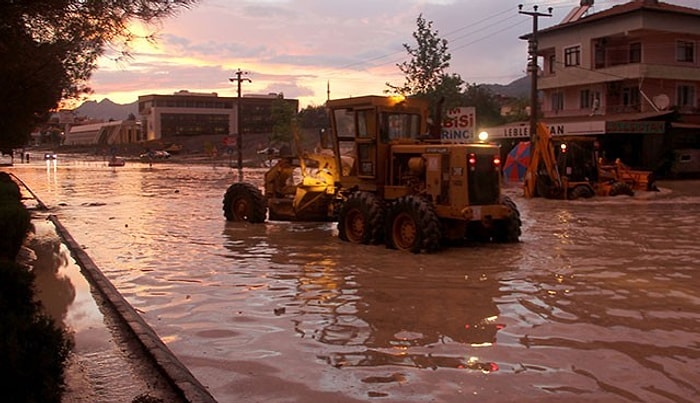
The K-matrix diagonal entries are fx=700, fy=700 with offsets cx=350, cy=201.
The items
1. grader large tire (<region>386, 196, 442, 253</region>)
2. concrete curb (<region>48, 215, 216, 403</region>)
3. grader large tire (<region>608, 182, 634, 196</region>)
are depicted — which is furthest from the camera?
grader large tire (<region>608, 182, 634, 196</region>)

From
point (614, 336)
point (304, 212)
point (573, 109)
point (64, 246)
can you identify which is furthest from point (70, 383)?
point (573, 109)

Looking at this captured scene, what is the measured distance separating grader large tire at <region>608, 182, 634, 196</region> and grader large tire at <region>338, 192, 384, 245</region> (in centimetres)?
1433

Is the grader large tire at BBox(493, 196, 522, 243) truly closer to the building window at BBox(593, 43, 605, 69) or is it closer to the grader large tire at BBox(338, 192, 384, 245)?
the grader large tire at BBox(338, 192, 384, 245)

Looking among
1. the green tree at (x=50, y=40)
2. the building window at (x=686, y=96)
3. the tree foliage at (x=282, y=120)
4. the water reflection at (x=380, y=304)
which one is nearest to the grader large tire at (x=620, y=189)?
the water reflection at (x=380, y=304)

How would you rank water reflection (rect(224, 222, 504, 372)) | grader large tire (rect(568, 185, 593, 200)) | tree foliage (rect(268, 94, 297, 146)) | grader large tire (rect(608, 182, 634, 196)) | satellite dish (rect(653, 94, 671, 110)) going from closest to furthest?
water reflection (rect(224, 222, 504, 372))
grader large tire (rect(568, 185, 593, 200))
grader large tire (rect(608, 182, 634, 196))
satellite dish (rect(653, 94, 671, 110))
tree foliage (rect(268, 94, 297, 146))

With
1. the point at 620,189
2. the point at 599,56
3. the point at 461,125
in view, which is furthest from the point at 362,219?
the point at 599,56

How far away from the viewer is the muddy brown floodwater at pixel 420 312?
5785 millimetres

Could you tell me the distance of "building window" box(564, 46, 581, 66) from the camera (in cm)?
4586

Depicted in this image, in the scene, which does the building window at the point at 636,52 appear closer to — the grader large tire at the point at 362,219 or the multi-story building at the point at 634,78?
the multi-story building at the point at 634,78

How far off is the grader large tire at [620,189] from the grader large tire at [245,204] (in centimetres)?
1377

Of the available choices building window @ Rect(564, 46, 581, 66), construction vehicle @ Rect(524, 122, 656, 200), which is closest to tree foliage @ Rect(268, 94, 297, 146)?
building window @ Rect(564, 46, 581, 66)

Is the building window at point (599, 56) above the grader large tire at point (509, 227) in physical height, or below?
above

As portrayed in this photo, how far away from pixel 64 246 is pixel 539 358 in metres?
10.1

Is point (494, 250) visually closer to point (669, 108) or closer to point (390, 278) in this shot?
point (390, 278)
